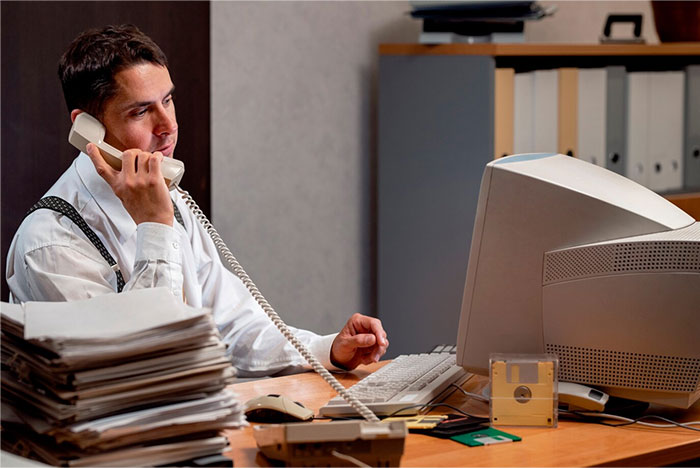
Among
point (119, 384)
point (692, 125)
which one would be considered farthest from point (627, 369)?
point (692, 125)

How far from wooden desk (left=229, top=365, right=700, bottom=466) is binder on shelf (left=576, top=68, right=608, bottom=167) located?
1676 millimetres

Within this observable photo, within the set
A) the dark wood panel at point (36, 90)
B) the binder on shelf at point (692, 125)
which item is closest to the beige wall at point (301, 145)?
the dark wood panel at point (36, 90)

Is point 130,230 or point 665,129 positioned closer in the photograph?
point 130,230

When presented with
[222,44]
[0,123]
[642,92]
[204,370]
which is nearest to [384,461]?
[204,370]

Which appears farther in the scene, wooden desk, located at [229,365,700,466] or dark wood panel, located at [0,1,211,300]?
dark wood panel, located at [0,1,211,300]

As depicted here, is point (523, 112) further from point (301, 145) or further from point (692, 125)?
point (301, 145)

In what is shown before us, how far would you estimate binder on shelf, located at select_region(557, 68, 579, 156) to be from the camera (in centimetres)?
289

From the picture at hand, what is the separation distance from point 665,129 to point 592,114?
0.30 metres

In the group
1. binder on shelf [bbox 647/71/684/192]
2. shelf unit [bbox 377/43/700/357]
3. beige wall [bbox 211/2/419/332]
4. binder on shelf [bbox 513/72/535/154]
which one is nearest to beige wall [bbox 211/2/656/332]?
beige wall [bbox 211/2/419/332]

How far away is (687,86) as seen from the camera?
9.96 ft

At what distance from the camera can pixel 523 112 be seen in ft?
9.52

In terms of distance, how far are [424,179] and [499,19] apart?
0.57 m

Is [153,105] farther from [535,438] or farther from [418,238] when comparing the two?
[418,238]

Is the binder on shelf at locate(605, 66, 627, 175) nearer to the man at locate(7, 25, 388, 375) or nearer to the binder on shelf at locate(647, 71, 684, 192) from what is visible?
the binder on shelf at locate(647, 71, 684, 192)
